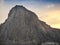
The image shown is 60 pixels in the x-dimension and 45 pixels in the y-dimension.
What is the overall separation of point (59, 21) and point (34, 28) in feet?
1.49

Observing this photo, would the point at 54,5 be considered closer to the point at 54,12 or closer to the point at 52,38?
the point at 54,12

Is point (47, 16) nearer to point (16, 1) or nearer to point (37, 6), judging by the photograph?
point (37, 6)

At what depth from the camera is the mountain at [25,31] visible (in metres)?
3.34

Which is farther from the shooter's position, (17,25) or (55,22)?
(17,25)

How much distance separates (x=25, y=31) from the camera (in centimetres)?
343

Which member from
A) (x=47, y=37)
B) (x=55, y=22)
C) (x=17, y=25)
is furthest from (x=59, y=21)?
(x=17, y=25)

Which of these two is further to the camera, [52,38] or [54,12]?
[52,38]

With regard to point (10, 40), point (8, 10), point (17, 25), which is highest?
point (8, 10)

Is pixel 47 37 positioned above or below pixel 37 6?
below

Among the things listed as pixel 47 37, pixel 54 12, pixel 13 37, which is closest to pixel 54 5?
pixel 54 12

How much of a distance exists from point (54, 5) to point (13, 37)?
30.5 inches

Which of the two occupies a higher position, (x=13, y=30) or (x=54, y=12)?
(x=54, y=12)

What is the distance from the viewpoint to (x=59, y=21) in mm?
3189

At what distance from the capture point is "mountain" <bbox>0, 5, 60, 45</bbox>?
3.34 metres
